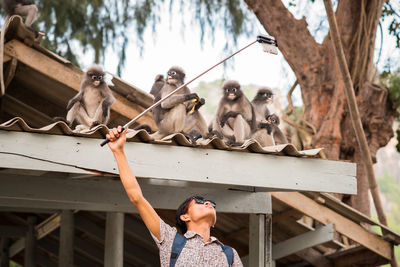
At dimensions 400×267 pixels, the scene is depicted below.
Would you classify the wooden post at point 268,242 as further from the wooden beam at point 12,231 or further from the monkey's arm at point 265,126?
the wooden beam at point 12,231

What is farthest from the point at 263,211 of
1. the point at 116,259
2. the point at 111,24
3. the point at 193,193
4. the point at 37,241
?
the point at 111,24

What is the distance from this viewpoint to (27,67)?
319 inches

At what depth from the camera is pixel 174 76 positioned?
816 centimetres

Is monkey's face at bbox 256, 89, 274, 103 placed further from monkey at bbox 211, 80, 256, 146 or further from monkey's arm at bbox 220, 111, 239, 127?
monkey's arm at bbox 220, 111, 239, 127

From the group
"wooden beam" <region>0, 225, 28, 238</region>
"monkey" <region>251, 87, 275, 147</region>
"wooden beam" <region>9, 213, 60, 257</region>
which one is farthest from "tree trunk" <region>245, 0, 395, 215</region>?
"wooden beam" <region>0, 225, 28, 238</region>

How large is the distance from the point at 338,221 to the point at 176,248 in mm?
4872

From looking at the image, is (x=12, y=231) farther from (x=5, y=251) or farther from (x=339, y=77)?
(x=339, y=77)

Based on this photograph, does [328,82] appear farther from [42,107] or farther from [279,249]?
[42,107]

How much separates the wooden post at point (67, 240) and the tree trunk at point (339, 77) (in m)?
5.66

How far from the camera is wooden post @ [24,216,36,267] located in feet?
37.7

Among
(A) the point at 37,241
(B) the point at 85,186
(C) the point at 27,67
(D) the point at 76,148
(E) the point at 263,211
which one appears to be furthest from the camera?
(A) the point at 37,241

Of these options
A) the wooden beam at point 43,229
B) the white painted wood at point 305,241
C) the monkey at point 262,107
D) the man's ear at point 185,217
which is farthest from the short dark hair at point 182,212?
the wooden beam at point 43,229

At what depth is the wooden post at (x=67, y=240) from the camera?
→ 30.3 feet

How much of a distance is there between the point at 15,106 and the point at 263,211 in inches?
153
